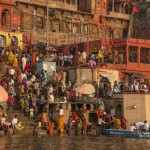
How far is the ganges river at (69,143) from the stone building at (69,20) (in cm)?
2104

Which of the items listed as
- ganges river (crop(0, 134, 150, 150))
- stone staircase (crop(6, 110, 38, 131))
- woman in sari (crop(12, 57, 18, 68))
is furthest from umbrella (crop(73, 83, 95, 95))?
woman in sari (crop(12, 57, 18, 68))

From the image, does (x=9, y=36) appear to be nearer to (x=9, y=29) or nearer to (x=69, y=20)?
(x=9, y=29)

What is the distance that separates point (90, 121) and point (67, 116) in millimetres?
1733

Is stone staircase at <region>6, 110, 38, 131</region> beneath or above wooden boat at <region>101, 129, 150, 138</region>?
above

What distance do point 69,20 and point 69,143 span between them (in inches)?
1231

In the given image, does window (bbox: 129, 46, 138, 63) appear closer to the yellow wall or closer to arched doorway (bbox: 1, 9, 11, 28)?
the yellow wall

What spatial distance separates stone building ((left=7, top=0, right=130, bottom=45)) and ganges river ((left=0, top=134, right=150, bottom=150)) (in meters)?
21.0

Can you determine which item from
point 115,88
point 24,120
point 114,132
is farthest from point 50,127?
point 115,88

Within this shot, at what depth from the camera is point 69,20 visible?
50938 mm

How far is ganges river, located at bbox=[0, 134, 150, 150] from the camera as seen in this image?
63.8 feet

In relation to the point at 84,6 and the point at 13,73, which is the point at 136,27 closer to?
the point at 84,6

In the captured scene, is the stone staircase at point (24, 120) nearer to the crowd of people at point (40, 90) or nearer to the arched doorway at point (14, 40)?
the crowd of people at point (40, 90)

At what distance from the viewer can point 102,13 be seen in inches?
2121

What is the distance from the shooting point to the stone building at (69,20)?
46.5 metres
